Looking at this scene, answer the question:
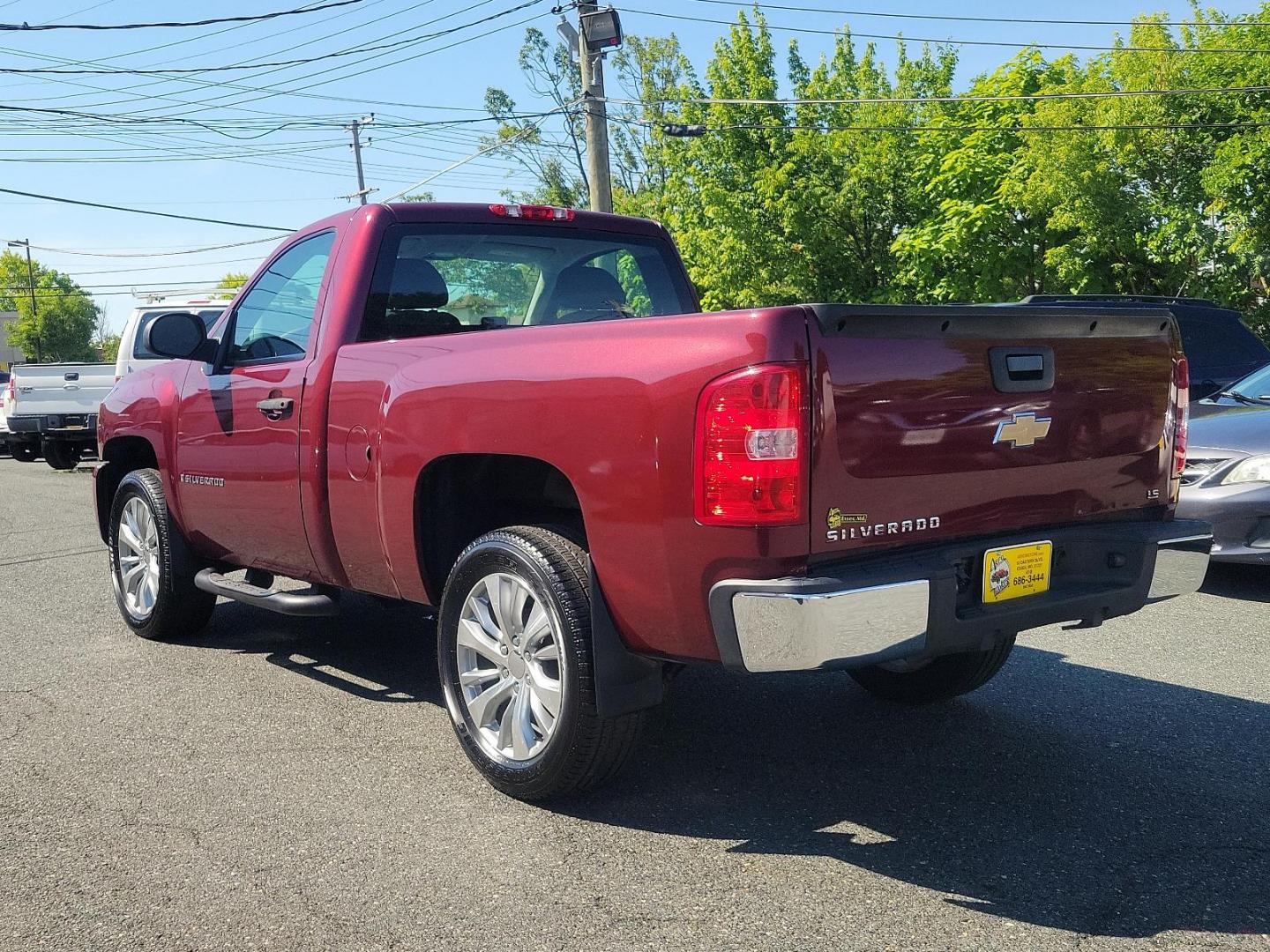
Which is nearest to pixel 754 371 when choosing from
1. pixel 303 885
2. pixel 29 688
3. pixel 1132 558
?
pixel 1132 558

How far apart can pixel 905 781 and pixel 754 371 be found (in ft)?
5.39

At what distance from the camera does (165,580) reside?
5648 mm

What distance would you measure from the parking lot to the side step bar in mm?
394

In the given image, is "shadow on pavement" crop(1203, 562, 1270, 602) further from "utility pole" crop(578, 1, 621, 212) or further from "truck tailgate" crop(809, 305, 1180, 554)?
"utility pole" crop(578, 1, 621, 212)

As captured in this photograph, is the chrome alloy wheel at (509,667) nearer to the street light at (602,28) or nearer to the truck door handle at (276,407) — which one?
the truck door handle at (276,407)

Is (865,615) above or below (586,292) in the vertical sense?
below

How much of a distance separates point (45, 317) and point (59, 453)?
93434mm

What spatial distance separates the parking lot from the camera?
2932 mm

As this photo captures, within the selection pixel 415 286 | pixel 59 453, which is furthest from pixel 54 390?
pixel 415 286

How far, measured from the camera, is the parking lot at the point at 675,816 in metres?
2.93

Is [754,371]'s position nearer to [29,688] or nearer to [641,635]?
[641,635]

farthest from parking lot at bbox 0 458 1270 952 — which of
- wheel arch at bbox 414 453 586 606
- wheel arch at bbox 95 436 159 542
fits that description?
wheel arch at bbox 95 436 159 542

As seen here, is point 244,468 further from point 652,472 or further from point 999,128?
point 999,128

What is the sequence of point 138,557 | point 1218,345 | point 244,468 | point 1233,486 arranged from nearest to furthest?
point 244,468
point 138,557
point 1233,486
point 1218,345
